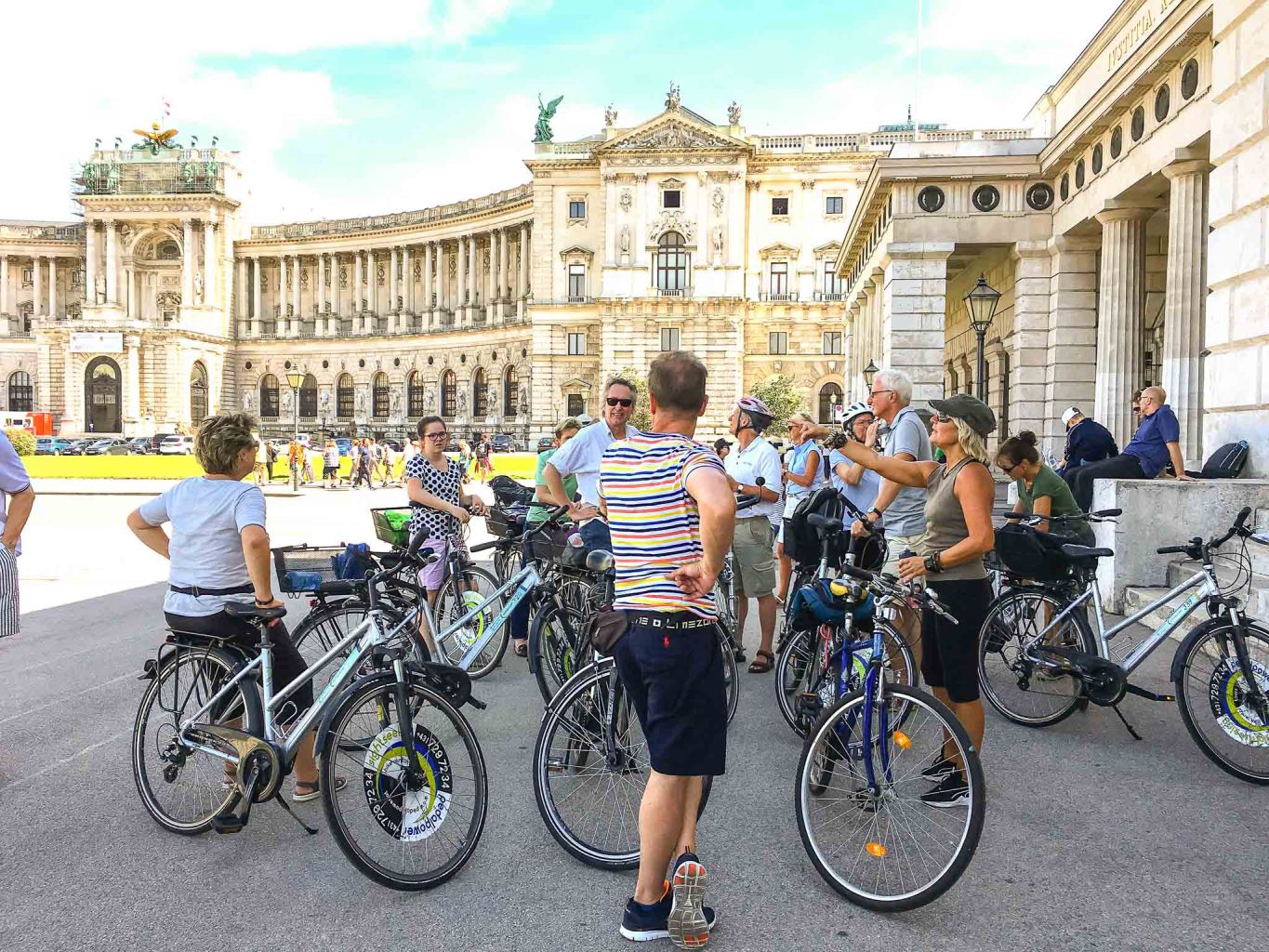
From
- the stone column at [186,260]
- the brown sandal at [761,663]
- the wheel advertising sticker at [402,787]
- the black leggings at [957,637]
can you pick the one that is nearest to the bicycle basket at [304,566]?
the wheel advertising sticker at [402,787]

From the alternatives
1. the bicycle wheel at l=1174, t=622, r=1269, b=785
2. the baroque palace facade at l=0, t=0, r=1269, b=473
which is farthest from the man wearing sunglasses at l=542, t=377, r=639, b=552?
the baroque palace facade at l=0, t=0, r=1269, b=473

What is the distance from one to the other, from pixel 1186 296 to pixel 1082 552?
418 inches

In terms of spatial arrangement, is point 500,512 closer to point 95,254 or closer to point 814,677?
point 814,677

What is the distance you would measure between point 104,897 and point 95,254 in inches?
3493

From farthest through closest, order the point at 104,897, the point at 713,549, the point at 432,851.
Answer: the point at 432,851, the point at 104,897, the point at 713,549

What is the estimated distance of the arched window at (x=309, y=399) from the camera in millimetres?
81250

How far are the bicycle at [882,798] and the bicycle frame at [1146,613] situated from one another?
2116 mm

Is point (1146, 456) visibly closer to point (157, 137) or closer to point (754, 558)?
point (754, 558)

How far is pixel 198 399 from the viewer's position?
78.6m

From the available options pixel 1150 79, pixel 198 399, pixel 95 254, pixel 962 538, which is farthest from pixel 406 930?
pixel 95 254

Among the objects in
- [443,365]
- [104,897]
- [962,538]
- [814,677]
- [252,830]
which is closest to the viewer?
[104,897]

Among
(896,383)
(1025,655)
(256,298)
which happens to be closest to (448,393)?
(256,298)

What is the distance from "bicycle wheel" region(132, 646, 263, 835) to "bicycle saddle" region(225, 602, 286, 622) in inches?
13.1

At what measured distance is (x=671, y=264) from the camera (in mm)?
60281
